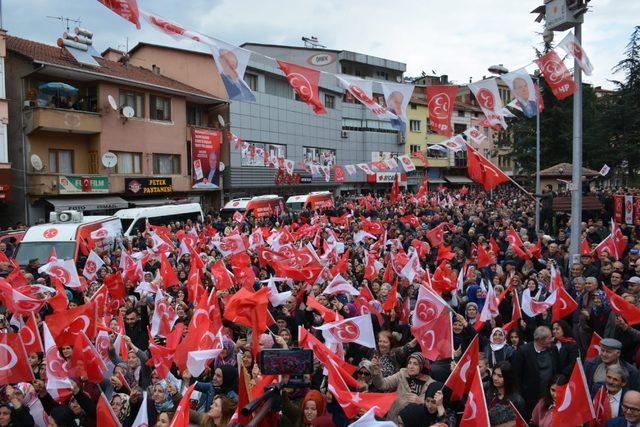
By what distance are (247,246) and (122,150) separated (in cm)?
1694

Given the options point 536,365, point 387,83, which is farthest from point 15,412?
point 387,83

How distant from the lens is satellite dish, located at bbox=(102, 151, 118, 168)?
27531mm

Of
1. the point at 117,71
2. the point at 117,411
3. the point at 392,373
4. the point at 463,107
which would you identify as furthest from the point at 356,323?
the point at 463,107

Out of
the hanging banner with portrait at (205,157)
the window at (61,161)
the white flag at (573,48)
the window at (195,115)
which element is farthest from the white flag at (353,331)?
the window at (195,115)

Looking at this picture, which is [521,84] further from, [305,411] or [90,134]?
[90,134]

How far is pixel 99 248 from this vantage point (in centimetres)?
1588

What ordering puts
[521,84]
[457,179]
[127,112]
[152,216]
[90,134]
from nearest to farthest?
[521,84] < [152,216] < [90,134] < [127,112] < [457,179]

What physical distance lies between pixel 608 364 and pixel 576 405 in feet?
3.09

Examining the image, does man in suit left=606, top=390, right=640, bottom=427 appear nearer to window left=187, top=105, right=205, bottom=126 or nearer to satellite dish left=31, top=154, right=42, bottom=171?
satellite dish left=31, top=154, right=42, bottom=171

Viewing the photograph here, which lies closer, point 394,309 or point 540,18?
point 394,309

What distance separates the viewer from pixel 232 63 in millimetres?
9125

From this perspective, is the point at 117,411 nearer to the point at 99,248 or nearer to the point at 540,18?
the point at 540,18

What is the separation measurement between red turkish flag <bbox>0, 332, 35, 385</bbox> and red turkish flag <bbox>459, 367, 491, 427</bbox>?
4.68 m

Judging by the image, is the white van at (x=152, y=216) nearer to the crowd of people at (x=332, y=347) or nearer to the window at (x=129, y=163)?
the window at (x=129, y=163)
